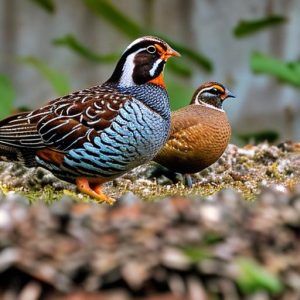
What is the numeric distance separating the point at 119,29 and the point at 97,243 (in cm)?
740

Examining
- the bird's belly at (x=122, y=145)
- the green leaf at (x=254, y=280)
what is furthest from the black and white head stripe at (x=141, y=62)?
the green leaf at (x=254, y=280)

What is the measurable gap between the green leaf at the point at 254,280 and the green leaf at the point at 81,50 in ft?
22.5

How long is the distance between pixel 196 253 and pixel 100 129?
101 inches

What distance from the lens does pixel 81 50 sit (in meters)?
11.0

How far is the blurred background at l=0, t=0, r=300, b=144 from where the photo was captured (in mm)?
11328

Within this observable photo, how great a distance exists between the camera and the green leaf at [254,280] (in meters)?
4.01

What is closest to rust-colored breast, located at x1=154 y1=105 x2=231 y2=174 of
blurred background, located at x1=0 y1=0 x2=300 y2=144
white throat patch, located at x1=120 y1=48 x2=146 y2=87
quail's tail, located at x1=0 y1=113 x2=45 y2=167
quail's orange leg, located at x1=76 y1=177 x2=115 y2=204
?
white throat patch, located at x1=120 y1=48 x2=146 y2=87

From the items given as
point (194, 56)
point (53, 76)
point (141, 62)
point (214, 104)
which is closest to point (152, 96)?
point (141, 62)

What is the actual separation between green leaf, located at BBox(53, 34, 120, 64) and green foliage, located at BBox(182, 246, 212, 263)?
6749mm

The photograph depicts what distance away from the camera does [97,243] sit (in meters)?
4.18

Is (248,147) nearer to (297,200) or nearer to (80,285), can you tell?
(297,200)

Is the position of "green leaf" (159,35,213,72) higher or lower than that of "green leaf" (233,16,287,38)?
lower

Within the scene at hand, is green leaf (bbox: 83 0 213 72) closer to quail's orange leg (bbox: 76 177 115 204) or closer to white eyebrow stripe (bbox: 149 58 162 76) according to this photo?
white eyebrow stripe (bbox: 149 58 162 76)

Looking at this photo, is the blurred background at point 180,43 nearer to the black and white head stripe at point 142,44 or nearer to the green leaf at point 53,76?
the green leaf at point 53,76
